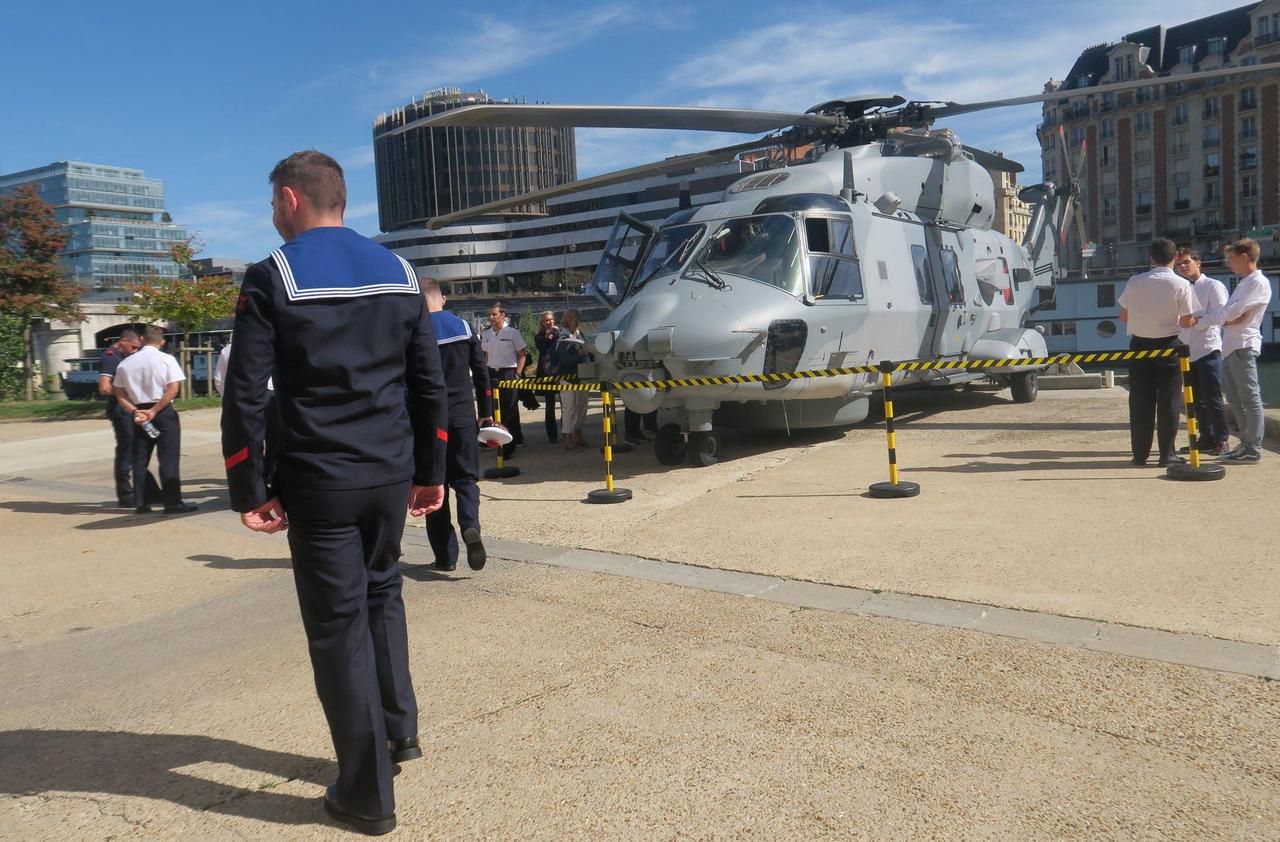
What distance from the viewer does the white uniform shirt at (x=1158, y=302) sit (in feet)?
25.2

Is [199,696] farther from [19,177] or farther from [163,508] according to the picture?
[19,177]

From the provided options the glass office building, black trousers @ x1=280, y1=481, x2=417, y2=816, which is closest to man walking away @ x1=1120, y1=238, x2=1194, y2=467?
black trousers @ x1=280, y1=481, x2=417, y2=816

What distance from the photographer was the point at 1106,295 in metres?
31.9

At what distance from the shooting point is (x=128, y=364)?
8.55m

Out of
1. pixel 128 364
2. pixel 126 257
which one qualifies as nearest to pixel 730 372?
pixel 128 364

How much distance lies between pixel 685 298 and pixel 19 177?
198 m

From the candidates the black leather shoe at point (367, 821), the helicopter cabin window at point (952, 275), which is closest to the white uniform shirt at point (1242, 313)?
the helicopter cabin window at point (952, 275)

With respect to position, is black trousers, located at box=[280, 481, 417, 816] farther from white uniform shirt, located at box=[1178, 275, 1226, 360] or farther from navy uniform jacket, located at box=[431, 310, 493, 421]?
white uniform shirt, located at box=[1178, 275, 1226, 360]

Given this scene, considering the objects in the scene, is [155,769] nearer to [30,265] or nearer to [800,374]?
[800,374]

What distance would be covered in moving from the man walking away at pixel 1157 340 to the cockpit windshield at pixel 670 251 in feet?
12.7

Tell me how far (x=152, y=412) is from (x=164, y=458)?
0.41 m

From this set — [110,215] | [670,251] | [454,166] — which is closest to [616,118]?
[670,251]

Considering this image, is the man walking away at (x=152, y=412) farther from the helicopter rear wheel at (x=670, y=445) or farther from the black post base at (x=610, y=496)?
the helicopter rear wheel at (x=670, y=445)

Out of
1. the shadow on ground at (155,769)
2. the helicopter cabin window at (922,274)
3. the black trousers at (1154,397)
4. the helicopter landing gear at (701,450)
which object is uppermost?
the helicopter cabin window at (922,274)
